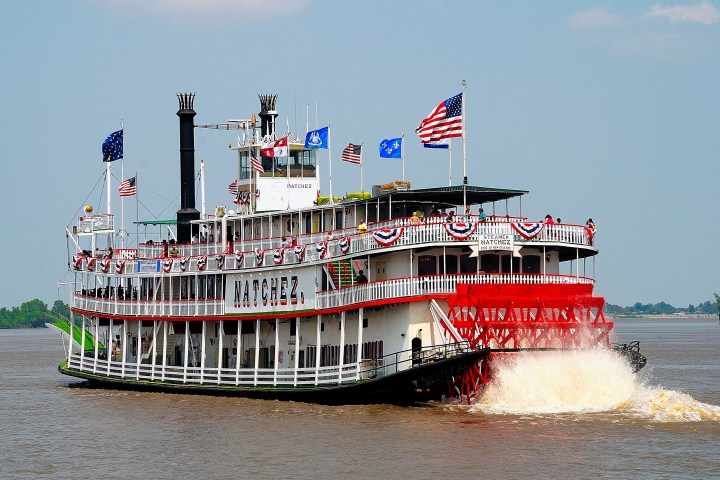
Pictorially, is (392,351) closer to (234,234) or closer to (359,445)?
(359,445)

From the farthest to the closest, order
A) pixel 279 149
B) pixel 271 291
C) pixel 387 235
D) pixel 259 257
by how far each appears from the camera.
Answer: pixel 279 149 < pixel 259 257 < pixel 271 291 < pixel 387 235

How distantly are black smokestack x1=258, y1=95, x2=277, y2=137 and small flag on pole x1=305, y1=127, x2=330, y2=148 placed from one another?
8.59m

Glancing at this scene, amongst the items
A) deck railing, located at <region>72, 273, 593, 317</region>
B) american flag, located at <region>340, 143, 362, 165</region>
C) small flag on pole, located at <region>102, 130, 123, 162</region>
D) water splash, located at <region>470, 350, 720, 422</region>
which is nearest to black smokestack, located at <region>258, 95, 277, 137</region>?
small flag on pole, located at <region>102, 130, 123, 162</region>

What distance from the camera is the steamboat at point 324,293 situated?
34594 mm

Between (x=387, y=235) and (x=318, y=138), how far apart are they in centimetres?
880

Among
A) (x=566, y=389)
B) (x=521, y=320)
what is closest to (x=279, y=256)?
(x=521, y=320)

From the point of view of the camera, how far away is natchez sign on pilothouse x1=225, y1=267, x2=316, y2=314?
1528 inches

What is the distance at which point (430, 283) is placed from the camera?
34.8 meters

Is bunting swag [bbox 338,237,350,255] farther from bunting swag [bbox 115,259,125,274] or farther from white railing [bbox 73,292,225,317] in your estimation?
bunting swag [bbox 115,259,125,274]

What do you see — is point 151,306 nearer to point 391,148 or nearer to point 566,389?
point 391,148

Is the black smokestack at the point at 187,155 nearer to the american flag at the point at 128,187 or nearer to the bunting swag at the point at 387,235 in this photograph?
the american flag at the point at 128,187

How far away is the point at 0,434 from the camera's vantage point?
34812 mm

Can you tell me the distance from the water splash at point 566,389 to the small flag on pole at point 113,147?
22.1 meters

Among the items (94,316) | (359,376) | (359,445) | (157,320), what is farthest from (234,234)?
(359,445)
